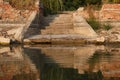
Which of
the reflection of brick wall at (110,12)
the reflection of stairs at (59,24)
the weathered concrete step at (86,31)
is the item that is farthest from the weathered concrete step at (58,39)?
the reflection of brick wall at (110,12)

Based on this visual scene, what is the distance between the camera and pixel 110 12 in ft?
83.8

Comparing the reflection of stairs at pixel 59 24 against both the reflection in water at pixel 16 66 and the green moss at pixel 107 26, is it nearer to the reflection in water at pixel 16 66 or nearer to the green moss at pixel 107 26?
the green moss at pixel 107 26

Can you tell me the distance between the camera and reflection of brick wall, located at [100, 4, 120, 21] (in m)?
25.5

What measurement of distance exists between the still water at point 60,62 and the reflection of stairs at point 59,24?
3.03m

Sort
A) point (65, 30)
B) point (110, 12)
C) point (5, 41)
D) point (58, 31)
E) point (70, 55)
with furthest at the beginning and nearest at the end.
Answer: point (110, 12) < point (65, 30) < point (58, 31) < point (5, 41) < point (70, 55)

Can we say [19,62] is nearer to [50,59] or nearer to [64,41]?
[50,59]

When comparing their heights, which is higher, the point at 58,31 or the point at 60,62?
the point at 60,62

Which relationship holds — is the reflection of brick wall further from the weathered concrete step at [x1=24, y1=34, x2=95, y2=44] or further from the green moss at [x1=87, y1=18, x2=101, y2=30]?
the weathered concrete step at [x1=24, y1=34, x2=95, y2=44]

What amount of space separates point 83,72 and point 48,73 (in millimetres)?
950

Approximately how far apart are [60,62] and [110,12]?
11025mm

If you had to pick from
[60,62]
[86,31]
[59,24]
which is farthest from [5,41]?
[60,62]

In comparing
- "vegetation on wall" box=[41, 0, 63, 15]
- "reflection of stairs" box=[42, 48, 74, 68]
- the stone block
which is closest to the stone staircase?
"vegetation on wall" box=[41, 0, 63, 15]

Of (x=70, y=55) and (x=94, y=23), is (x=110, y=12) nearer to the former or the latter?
(x=94, y=23)

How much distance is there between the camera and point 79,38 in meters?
22.0
